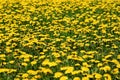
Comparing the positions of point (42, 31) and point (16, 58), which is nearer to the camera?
point (16, 58)

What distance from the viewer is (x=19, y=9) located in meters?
12.1

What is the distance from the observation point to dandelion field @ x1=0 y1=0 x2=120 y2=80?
5.74 m

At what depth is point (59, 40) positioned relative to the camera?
755cm

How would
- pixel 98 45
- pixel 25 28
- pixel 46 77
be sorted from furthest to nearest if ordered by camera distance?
pixel 25 28 → pixel 98 45 → pixel 46 77

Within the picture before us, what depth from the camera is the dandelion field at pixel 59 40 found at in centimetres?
574

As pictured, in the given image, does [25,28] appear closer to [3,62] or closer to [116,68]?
Answer: [3,62]

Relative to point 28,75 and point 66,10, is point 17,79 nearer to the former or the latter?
point 28,75

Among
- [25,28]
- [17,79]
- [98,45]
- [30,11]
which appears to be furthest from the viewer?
[30,11]

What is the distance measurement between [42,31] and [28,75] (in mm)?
3449

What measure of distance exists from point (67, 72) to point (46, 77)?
1.48ft

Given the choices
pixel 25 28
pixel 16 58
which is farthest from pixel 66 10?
pixel 16 58

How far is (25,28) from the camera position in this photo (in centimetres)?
917

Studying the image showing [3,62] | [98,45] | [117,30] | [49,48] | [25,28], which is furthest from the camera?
[25,28]

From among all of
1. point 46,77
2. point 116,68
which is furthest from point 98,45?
point 46,77
